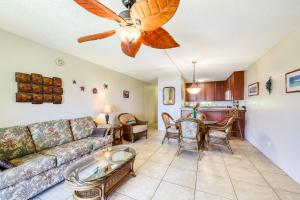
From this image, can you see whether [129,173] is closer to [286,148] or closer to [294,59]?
[286,148]

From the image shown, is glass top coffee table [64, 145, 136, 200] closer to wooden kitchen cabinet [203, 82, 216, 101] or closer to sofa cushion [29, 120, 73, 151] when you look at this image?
sofa cushion [29, 120, 73, 151]

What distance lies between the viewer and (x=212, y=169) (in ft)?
7.82

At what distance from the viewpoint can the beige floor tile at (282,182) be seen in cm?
186

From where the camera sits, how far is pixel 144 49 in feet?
9.38

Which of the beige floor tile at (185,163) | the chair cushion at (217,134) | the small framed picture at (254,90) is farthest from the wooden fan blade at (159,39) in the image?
the small framed picture at (254,90)

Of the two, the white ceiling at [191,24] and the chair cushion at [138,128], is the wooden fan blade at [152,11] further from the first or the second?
the chair cushion at [138,128]

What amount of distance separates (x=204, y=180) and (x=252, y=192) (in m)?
0.59

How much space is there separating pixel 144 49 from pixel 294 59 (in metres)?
2.51

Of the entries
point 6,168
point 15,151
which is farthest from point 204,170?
point 15,151

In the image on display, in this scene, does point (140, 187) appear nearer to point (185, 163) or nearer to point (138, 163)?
point (138, 163)

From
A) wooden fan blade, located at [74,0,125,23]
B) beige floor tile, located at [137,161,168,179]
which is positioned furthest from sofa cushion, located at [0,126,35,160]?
wooden fan blade, located at [74,0,125,23]

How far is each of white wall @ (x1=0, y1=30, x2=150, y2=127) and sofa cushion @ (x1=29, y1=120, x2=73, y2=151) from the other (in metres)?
0.21

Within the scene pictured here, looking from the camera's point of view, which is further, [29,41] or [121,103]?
[121,103]

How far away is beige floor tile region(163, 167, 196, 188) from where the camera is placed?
6.51ft
